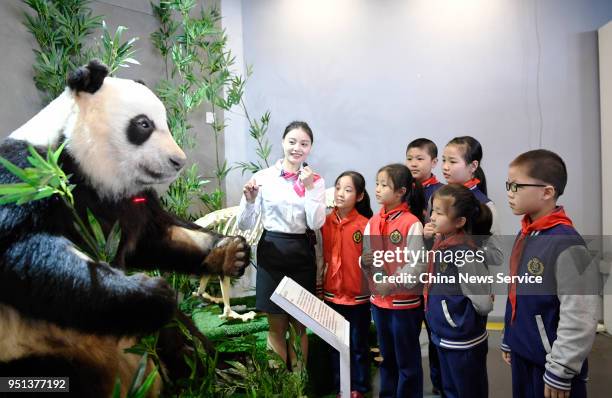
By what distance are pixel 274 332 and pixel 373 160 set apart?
2066 millimetres

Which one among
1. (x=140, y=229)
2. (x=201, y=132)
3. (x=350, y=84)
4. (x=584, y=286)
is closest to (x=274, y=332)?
(x=140, y=229)

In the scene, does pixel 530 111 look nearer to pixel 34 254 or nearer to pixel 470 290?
pixel 470 290

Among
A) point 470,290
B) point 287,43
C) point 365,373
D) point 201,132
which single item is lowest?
point 365,373

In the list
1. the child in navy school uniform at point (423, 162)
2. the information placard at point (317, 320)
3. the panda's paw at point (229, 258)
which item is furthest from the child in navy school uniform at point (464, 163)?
the panda's paw at point (229, 258)

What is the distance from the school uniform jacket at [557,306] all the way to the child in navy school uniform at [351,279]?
89 cm

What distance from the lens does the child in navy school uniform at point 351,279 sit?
2465 mm

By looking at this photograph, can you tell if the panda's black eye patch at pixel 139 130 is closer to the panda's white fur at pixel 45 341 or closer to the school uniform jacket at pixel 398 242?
the panda's white fur at pixel 45 341

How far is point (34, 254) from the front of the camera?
0.98 m

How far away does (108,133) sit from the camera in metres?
1.12

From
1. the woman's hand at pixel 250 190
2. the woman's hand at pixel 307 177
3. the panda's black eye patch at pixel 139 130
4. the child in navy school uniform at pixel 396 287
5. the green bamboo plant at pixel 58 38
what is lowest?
the child in navy school uniform at pixel 396 287

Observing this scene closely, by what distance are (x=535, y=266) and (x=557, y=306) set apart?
144 millimetres

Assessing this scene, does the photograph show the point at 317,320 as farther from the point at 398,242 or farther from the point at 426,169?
the point at 426,169

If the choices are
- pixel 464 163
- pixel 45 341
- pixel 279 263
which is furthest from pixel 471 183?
pixel 45 341

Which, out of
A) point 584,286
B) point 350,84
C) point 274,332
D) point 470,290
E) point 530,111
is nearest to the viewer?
point 584,286
